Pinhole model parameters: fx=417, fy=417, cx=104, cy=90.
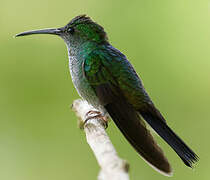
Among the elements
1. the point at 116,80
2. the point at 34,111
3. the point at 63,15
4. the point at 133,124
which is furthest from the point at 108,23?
the point at 133,124

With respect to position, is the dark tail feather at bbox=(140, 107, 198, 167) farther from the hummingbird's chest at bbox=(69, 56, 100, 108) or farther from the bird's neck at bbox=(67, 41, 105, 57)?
the bird's neck at bbox=(67, 41, 105, 57)

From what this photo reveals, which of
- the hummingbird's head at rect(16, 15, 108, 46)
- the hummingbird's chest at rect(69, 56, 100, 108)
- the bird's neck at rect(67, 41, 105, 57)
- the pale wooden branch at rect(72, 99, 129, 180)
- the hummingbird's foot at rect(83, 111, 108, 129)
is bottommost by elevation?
the pale wooden branch at rect(72, 99, 129, 180)

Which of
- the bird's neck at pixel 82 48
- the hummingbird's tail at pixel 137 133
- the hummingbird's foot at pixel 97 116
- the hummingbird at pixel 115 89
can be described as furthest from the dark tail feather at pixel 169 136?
the bird's neck at pixel 82 48

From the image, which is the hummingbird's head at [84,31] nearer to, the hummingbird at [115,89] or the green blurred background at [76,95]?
the hummingbird at [115,89]

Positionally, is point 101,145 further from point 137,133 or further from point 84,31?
point 84,31

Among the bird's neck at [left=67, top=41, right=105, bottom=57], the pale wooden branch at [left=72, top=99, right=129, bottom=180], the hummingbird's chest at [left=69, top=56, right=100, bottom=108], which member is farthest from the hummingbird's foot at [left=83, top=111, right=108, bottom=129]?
the bird's neck at [left=67, top=41, right=105, bottom=57]
